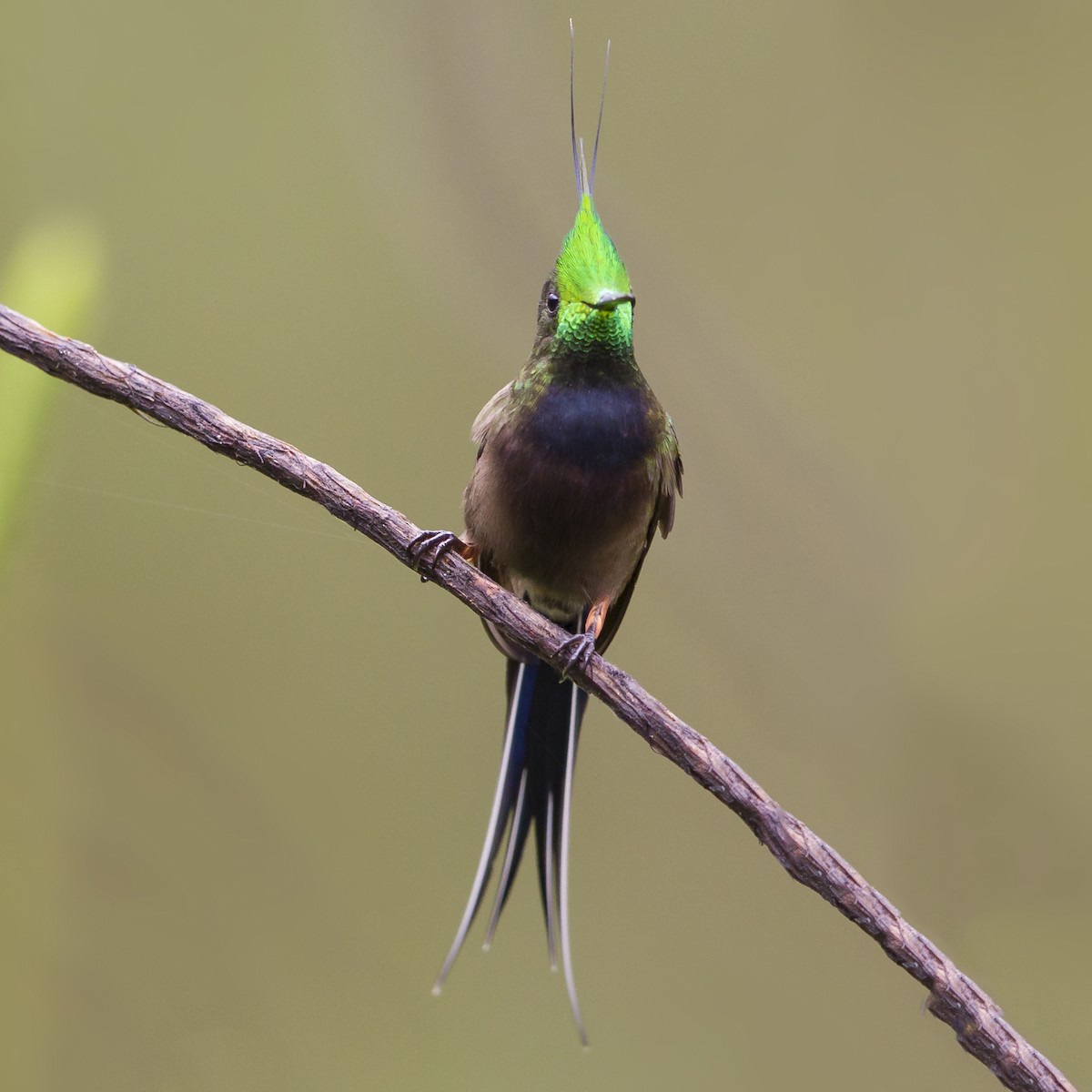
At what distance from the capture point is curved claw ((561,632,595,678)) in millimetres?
1373

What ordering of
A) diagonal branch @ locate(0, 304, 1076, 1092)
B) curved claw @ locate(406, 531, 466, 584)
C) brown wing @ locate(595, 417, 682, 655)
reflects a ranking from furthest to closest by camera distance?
brown wing @ locate(595, 417, 682, 655)
curved claw @ locate(406, 531, 466, 584)
diagonal branch @ locate(0, 304, 1076, 1092)

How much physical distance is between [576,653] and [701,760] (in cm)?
24

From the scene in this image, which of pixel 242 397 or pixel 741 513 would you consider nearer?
pixel 242 397

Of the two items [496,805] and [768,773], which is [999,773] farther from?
[496,805]

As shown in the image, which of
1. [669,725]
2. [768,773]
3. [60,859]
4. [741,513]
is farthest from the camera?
[741,513]

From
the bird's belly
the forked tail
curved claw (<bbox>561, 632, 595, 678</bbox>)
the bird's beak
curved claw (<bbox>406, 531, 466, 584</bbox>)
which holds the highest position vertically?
the bird's beak

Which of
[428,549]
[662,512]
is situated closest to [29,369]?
[428,549]

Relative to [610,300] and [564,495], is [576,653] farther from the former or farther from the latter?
[610,300]

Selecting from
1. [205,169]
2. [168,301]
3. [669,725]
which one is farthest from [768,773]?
[205,169]

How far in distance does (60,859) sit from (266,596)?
542 millimetres

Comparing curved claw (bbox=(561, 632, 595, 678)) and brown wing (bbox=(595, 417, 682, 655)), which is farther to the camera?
brown wing (bbox=(595, 417, 682, 655))

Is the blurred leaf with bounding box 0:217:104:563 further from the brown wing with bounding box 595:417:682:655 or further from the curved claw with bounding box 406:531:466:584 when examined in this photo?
the brown wing with bounding box 595:417:682:655

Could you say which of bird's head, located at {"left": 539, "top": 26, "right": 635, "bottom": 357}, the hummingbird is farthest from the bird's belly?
bird's head, located at {"left": 539, "top": 26, "right": 635, "bottom": 357}

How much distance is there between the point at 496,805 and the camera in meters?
1.63
